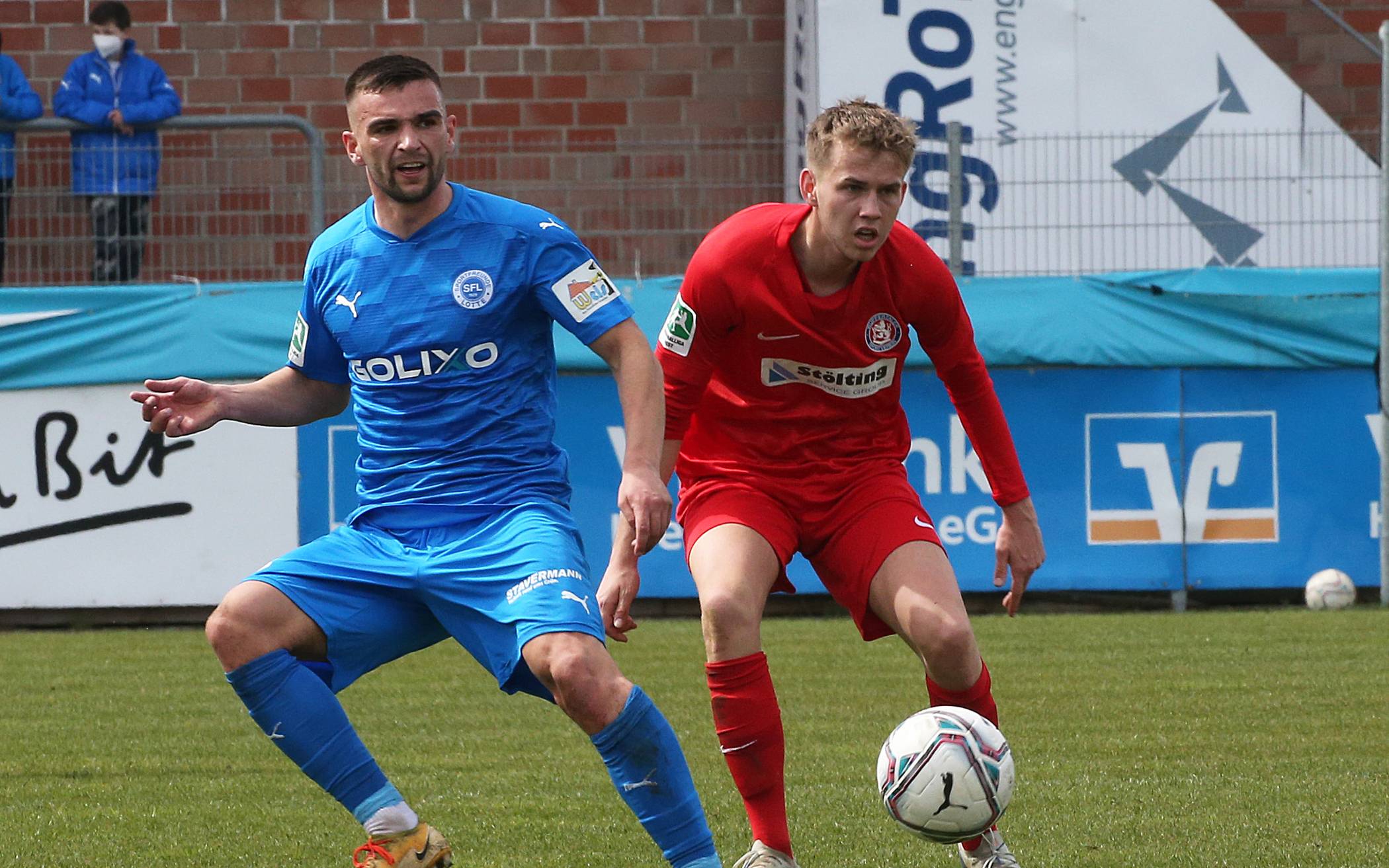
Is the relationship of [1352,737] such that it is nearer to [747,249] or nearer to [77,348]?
[747,249]

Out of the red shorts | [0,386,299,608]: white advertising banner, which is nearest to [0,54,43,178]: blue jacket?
[0,386,299,608]: white advertising banner

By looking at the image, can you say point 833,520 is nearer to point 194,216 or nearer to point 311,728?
point 311,728

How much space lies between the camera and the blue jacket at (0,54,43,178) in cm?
1183

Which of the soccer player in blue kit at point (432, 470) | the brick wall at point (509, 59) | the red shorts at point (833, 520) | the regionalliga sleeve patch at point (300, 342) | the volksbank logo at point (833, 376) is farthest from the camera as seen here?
the brick wall at point (509, 59)

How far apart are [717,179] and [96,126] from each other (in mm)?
4010

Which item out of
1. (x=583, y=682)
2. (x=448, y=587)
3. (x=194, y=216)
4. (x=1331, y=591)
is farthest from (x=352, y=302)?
(x=1331, y=591)

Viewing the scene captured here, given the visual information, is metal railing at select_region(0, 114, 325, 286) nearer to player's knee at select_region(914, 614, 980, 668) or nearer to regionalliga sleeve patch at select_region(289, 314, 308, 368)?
regionalliga sleeve patch at select_region(289, 314, 308, 368)

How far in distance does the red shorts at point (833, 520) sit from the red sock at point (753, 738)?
356mm

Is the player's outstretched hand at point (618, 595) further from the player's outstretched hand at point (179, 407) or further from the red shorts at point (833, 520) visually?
the player's outstretched hand at point (179, 407)

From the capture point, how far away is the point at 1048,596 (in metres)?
11.1

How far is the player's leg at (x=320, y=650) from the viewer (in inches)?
166

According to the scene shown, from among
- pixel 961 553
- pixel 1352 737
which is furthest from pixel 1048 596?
pixel 1352 737

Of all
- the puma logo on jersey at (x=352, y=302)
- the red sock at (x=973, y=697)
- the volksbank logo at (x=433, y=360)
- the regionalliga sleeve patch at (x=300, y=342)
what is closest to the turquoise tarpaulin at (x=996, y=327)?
the regionalliga sleeve patch at (x=300, y=342)

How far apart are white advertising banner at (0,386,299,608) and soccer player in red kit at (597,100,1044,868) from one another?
5955 mm
